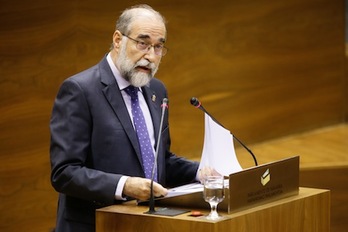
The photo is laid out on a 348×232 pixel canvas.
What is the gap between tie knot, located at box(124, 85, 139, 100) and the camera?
213 centimetres

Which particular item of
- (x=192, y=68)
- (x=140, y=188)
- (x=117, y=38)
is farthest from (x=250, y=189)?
(x=192, y=68)

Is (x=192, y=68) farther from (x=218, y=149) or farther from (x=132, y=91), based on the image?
(x=218, y=149)

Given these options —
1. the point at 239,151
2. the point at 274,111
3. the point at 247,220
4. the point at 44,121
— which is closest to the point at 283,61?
the point at 274,111

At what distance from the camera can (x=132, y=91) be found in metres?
2.14

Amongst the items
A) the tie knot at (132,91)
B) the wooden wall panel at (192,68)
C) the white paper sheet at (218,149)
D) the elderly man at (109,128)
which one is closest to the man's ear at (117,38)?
the elderly man at (109,128)

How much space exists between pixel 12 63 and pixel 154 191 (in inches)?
38.9

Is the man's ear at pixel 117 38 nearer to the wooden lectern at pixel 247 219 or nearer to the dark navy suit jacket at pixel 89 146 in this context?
the dark navy suit jacket at pixel 89 146

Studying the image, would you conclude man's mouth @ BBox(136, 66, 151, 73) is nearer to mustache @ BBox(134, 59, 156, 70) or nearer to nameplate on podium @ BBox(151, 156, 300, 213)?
mustache @ BBox(134, 59, 156, 70)

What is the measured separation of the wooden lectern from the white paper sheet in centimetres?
14

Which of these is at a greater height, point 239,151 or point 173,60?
point 173,60

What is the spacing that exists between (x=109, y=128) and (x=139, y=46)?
0.21 metres

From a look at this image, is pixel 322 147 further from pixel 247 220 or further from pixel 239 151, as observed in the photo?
pixel 247 220

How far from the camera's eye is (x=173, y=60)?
321 centimetres

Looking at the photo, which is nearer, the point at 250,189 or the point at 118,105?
the point at 250,189
